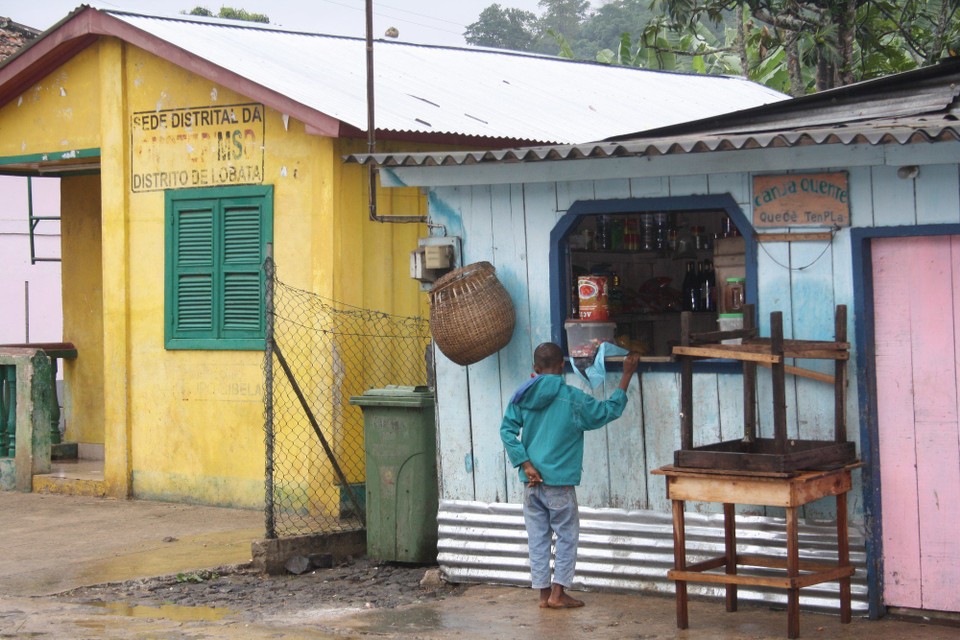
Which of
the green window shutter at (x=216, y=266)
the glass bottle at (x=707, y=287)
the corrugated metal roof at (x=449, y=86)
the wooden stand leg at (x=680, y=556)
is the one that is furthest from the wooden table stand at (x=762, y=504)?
the green window shutter at (x=216, y=266)

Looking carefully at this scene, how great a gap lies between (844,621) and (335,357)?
15.9ft

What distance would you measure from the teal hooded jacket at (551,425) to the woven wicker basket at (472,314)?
58 cm

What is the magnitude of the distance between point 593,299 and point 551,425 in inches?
37.7

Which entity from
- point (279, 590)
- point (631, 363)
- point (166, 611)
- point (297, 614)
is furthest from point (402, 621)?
point (631, 363)

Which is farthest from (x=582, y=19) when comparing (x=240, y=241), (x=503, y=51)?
(x=240, y=241)

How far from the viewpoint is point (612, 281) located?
31.4ft

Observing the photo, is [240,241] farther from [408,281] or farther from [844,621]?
[844,621]

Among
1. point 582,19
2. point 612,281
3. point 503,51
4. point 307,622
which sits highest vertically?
point 582,19

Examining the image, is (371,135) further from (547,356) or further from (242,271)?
(547,356)

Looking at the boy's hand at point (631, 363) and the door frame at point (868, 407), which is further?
the boy's hand at point (631, 363)

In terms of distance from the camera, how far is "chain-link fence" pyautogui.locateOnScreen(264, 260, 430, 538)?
10.6m

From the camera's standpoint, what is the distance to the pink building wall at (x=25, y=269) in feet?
80.9

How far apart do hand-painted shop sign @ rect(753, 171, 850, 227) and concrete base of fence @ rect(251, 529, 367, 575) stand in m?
3.67

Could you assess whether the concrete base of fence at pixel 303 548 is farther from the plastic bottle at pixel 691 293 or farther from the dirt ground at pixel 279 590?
the plastic bottle at pixel 691 293
